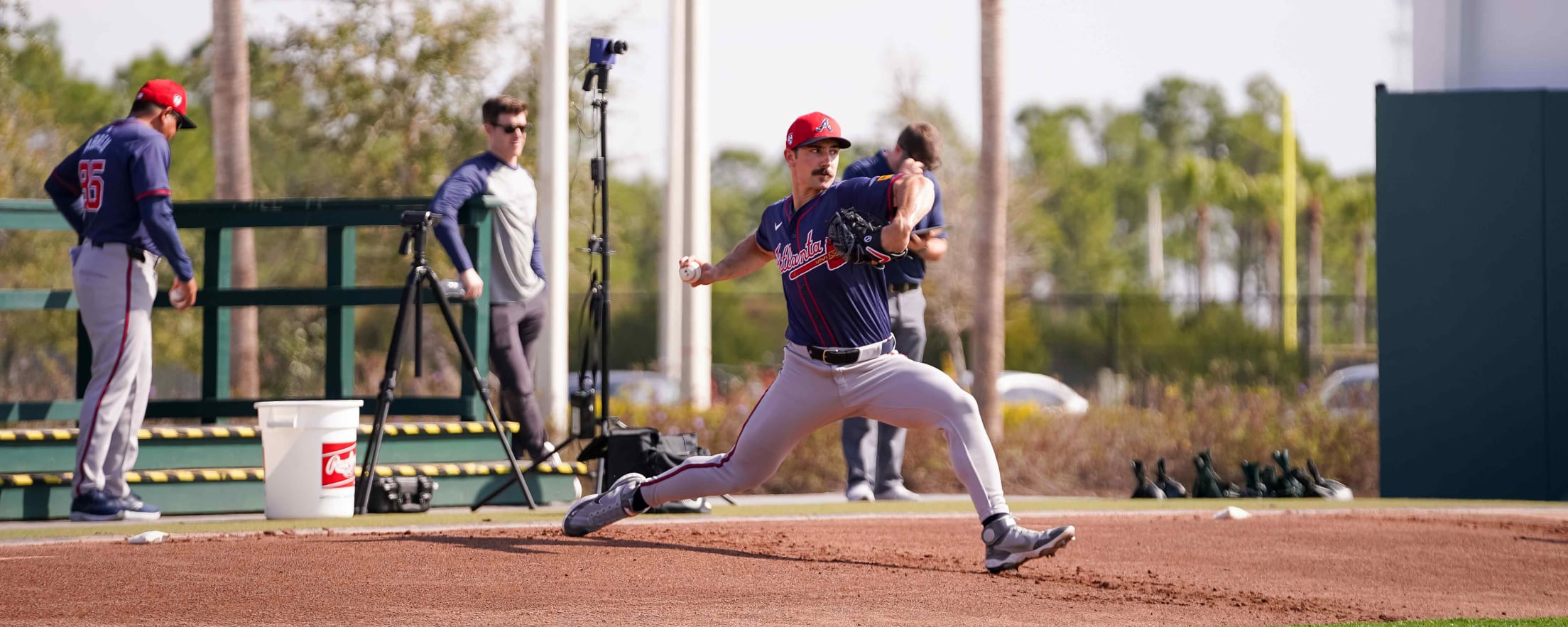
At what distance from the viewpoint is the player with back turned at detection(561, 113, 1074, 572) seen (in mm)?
7391

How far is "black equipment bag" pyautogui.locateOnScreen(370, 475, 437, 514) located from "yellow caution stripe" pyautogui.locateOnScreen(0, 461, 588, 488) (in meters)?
0.07

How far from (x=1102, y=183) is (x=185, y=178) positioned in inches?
2372

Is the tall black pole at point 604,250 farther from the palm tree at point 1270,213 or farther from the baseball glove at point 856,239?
the palm tree at point 1270,213

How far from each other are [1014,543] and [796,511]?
12.2ft

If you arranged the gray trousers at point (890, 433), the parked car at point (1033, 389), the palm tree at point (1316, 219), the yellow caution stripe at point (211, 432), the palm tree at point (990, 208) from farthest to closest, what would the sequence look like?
1. the palm tree at point (1316, 219)
2. the parked car at point (1033, 389)
3. the palm tree at point (990, 208)
4. the gray trousers at point (890, 433)
5. the yellow caution stripe at point (211, 432)

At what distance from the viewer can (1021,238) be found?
52719 millimetres

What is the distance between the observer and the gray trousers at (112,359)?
383 inches

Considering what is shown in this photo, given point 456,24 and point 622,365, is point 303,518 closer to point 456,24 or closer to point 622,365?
point 456,24

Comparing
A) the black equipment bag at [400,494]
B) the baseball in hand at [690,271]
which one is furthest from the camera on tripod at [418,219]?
the baseball in hand at [690,271]

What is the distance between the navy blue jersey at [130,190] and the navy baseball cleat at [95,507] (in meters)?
1.31

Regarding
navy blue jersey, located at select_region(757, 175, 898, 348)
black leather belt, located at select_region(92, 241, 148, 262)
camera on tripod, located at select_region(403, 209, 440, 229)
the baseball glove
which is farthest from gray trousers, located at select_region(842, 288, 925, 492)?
black leather belt, located at select_region(92, 241, 148, 262)

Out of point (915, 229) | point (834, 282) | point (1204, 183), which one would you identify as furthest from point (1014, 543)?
point (1204, 183)

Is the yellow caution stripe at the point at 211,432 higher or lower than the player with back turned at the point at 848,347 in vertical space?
lower

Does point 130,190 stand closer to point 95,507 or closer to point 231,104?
point 95,507
